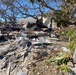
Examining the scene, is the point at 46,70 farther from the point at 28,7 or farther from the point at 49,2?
the point at 28,7

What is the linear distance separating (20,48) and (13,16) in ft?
55.3

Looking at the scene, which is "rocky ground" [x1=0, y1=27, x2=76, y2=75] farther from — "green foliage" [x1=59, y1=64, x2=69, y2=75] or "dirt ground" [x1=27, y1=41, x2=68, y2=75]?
"green foliage" [x1=59, y1=64, x2=69, y2=75]

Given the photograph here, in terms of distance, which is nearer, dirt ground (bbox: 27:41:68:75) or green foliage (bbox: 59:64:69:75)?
green foliage (bbox: 59:64:69:75)

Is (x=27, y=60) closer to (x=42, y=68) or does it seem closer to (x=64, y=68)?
(x=42, y=68)

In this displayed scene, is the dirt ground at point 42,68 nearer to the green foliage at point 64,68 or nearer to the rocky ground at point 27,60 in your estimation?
the rocky ground at point 27,60

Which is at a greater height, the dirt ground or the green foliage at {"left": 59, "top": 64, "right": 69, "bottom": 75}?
the green foliage at {"left": 59, "top": 64, "right": 69, "bottom": 75}

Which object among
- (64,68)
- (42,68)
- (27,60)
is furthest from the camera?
(27,60)

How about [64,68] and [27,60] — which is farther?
[27,60]

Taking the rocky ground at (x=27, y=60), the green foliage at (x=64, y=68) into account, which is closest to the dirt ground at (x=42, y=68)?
the rocky ground at (x=27, y=60)

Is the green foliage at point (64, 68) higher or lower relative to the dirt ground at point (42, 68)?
higher

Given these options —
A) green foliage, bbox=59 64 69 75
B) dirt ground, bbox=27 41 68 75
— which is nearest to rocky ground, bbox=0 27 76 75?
dirt ground, bbox=27 41 68 75

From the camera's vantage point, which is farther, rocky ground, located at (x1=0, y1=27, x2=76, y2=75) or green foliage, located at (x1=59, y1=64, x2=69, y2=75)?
rocky ground, located at (x1=0, y1=27, x2=76, y2=75)

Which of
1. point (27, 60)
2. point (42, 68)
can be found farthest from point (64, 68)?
point (27, 60)

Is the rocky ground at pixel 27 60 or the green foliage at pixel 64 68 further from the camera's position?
the rocky ground at pixel 27 60
